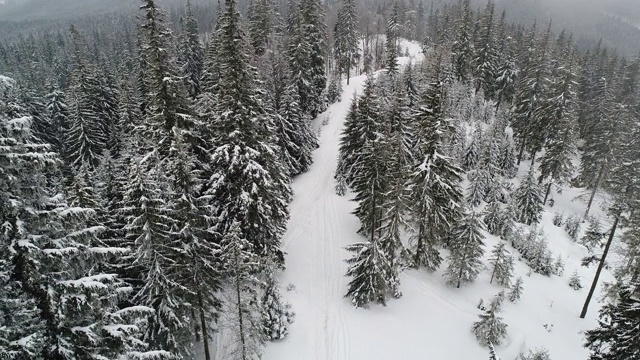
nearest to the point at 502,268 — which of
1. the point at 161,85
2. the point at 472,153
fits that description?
the point at 472,153

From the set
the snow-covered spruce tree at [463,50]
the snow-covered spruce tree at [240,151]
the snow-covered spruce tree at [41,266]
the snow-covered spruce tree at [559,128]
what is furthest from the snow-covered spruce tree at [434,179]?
the snow-covered spruce tree at [463,50]

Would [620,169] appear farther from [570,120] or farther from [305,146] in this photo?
[305,146]

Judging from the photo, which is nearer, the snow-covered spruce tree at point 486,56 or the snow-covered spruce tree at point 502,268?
the snow-covered spruce tree at point 502,268

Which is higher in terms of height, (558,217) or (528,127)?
(528,127)

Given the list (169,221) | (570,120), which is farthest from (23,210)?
(570,120)

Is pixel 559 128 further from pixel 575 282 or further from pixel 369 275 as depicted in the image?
pixel 369 275

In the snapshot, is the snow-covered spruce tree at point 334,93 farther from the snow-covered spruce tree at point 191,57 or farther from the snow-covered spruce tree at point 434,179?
the snow-covered spruce tree at point 434,179

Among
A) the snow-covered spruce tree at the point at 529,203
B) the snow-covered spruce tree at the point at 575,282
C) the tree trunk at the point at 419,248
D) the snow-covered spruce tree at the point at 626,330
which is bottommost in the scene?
the snow-covered spruce tree at the point at 575,282
